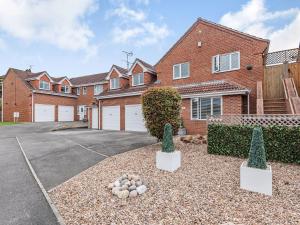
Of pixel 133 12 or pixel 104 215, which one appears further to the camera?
pixel 133 12

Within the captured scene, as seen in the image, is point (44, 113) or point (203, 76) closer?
point (203, 76)

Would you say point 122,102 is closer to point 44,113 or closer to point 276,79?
point 276,79

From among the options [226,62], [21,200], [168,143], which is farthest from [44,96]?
[168,143]

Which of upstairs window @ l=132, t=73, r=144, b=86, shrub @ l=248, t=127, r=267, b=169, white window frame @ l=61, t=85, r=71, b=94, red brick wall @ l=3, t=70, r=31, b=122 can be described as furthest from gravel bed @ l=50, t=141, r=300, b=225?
white window frame @ l=61, t=85, r=71, b=94

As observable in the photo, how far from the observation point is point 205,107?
1372 centimetres

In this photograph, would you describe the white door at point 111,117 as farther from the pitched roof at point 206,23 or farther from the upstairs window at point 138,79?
the pitched roof at point 206,23

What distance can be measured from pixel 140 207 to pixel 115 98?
1691cm

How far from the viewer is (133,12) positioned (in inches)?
558

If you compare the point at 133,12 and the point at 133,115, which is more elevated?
the point at 133,12

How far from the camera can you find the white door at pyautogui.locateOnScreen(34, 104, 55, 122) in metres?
26.4


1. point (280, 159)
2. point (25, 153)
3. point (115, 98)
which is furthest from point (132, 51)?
point (280, 159)

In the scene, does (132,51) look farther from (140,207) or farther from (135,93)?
(140,207)

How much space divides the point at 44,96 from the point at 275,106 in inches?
1142

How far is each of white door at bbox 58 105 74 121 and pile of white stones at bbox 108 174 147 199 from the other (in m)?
28.2
